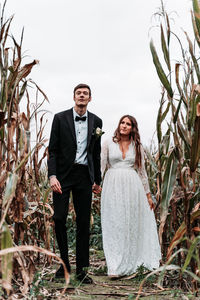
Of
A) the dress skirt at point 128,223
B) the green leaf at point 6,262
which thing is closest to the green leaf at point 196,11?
the green leaf at point 6,262

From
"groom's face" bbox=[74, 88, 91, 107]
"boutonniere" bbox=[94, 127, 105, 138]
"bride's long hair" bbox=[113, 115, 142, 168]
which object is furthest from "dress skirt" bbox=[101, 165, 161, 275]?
"groom's face" bbox=[74, 88, 91, 107]

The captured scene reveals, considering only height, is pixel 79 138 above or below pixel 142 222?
above

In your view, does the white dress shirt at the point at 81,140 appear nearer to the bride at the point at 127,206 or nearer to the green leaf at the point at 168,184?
the bride at the point at 127,206

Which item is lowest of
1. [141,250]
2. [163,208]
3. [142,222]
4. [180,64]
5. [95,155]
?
[141,250]

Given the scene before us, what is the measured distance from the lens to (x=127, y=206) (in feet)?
14.3

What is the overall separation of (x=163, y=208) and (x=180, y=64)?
0.80 meters

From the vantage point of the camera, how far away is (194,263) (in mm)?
2691

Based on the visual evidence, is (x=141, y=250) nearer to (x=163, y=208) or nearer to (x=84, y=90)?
(x=84, y=90)

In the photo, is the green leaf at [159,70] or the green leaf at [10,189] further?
the green leaf at [159,70]

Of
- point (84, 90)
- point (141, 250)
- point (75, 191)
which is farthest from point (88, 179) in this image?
point (141, 250)

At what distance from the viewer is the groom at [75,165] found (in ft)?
12.1

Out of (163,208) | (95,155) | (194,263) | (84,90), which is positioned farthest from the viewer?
(95,155)

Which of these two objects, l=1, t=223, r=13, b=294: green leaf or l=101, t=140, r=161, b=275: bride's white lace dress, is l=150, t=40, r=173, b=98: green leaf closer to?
l=1, t=223, r=13, b=294: green leaf

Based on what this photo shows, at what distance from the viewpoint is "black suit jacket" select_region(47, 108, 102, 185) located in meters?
3.70
